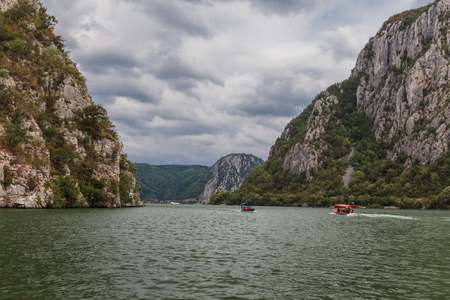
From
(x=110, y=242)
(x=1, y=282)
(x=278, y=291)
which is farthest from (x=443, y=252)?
(x=1, y=282)

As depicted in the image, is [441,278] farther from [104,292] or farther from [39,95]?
[39,95]

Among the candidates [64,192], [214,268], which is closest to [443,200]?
[214,268]

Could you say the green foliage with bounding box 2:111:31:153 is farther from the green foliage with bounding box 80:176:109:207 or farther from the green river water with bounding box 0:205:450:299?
the green river water with bounding box 0:205:450:299

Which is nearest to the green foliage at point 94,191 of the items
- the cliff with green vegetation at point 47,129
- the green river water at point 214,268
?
the cliff with green vegetation at point 47,129

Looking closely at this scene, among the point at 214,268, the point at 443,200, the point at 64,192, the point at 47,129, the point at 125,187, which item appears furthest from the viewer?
the point at 443,200

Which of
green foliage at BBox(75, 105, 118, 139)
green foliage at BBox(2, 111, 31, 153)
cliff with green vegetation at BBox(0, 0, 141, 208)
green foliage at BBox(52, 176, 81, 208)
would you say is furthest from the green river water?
green foliage at BBox(75, 105, 118, 139)

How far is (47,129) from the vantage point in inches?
4496

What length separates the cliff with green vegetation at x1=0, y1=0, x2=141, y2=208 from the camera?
92688 mm

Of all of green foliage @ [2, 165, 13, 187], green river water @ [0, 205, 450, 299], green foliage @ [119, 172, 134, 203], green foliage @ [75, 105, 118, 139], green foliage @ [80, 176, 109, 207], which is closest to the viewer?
green river water @ [0, 205, 450, 299]

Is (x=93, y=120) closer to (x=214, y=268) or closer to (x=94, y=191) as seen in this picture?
(x=94, y=191)

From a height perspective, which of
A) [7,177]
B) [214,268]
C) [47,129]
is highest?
[47,129]

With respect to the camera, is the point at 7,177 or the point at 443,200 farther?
the point at 443,200

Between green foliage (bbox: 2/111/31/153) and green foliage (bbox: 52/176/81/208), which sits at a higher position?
green foliage (bbox: 2/111/31/153)

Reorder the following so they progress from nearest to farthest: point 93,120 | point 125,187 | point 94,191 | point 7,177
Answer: point 7,177, point 94,191, point 93,120, point 125,187
